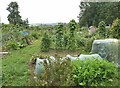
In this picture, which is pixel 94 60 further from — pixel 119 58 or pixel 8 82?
pixel 8 82

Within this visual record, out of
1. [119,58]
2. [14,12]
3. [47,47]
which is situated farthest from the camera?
[14,12]

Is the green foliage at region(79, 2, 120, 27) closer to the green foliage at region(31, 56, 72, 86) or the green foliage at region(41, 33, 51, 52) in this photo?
the green foliage at region(41, 33, 51, 52)

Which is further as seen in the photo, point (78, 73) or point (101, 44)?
point (101, 44)

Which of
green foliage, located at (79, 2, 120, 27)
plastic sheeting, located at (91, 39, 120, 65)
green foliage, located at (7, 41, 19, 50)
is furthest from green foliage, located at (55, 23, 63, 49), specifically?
green foliage, located at (79, 2, 120, 27)

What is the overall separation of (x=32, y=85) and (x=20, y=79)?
0.96m

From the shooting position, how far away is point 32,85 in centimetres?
355

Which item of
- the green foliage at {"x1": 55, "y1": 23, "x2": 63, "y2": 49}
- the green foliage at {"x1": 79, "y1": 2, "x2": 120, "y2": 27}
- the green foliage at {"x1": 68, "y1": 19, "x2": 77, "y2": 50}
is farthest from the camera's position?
the green foliage at {"x1": 79, "y1": 2, "x2": 120, "y2": 27}

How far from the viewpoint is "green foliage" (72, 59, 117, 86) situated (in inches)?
155

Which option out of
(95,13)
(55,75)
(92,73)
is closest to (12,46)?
(92,73)

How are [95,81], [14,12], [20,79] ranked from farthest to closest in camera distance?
[14,12], [20,79], [95,81]

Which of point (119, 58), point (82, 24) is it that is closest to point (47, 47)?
point (119, 58)

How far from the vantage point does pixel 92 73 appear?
4035mm

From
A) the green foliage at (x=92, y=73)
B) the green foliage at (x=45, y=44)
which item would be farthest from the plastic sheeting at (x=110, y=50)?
the green foliage at (x=45, y=44)

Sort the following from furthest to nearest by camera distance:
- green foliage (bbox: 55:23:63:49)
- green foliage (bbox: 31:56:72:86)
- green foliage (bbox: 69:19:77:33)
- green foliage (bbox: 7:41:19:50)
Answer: green foliage (bbox: 7:41:19:50), green foliage (bbox: 55:23:63:49), green foliage (bbox: 69:19:77:33), green foliage (bbox: 31:56:72:86)
